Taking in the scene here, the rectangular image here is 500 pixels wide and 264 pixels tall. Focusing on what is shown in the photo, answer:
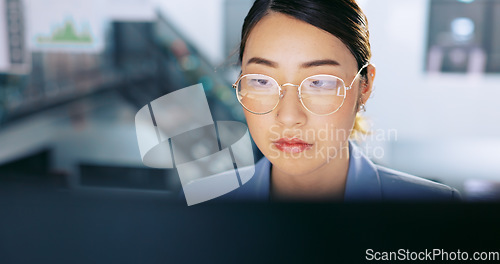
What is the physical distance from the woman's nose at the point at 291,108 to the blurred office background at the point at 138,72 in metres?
1.25

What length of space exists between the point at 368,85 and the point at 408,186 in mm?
147

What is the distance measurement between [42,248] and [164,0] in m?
3.03

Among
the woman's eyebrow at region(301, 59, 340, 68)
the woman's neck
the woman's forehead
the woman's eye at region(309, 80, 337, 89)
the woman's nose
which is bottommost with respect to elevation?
the woman's neck

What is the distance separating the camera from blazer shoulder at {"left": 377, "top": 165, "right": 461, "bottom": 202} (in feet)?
1.78

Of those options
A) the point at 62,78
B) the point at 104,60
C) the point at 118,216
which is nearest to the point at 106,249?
the point at 118,216

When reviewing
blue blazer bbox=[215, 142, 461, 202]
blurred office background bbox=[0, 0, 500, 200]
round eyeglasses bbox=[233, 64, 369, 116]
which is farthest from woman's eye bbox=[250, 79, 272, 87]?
blurred office background bbox=[0, 0, 500, 200]

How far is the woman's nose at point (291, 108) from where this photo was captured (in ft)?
1.78

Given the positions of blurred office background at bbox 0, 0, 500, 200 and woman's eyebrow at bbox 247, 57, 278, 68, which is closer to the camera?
woman's eyebrow at bbox 247, 57, 278, 68

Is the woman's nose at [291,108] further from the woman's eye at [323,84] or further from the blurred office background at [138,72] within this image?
the blurred office background at [138,72]

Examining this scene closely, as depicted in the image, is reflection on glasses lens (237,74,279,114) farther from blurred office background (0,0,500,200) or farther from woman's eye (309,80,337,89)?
blurred office background (0,0,500,200)

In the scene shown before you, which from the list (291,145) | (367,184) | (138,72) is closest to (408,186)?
(367,184)

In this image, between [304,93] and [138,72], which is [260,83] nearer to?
[304,93]

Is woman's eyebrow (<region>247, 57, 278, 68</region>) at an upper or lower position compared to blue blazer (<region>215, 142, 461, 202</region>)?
upper

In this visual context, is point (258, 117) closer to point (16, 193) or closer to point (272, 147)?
point (272, 147)
